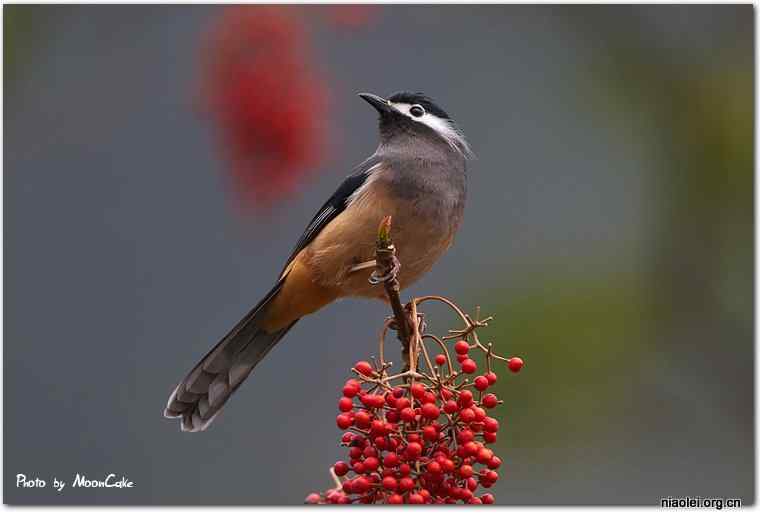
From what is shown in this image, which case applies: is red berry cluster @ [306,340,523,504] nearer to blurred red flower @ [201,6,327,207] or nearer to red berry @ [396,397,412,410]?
red berry @ [396,397,412,410]

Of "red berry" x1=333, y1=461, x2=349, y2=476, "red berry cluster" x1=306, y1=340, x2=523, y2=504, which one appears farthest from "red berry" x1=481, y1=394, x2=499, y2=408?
"red berry" x1=333, y1=461, x2=349, y2=476

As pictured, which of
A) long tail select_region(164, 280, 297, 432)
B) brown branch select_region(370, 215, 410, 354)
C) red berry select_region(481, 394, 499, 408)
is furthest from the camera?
long tail select_region(164, 280, 297, 432)

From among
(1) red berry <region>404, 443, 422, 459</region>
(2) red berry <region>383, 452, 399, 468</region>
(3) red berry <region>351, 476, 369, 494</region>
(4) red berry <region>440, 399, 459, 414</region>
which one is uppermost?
(4) red berry <region>440, 399, 459, 414</region>

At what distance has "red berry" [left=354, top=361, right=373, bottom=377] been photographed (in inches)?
140

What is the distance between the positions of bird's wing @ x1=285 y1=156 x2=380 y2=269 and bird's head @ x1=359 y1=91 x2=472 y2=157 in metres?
0.19

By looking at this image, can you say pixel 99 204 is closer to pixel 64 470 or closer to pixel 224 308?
pixel 224 308

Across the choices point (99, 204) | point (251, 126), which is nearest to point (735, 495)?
point (251, 126)

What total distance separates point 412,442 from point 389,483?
0.14 metres

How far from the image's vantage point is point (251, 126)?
523 centimetres

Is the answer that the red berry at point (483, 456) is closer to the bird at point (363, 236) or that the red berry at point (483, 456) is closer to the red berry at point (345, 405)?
the red berry at point (345, 405)

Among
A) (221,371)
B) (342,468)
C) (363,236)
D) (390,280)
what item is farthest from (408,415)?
(221,371)

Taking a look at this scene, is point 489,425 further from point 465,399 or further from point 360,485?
point 360,485

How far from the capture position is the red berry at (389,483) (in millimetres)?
3311

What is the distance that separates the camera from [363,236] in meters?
4.98
